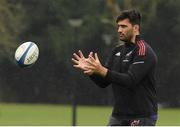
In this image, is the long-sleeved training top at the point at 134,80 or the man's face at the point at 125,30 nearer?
the long-sleeved training top at the point at 134,80

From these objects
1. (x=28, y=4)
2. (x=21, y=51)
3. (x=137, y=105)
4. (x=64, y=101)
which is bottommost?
(x=64, y=101)

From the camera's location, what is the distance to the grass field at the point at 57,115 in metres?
17.6

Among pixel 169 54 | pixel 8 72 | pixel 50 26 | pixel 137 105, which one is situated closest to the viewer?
pixel 137 105

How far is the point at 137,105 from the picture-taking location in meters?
5.30

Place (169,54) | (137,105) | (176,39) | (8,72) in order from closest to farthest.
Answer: (137,105) < (8,72) < (169,54) < (176,39)

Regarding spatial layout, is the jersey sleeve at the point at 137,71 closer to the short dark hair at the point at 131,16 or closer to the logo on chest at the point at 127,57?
the logo on chest at the point at 127,57

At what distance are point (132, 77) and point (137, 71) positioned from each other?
0.07m

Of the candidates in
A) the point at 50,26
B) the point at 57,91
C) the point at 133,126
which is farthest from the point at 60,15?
the point at 133,126

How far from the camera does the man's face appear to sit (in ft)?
17.5

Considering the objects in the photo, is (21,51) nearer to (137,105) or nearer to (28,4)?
(137,105)

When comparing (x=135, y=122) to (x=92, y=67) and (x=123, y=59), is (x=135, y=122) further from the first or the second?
(x=92, y=67)

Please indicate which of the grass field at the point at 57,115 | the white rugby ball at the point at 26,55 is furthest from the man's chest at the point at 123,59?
the grass field at the point at 57,115

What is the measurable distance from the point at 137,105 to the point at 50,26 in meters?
21.6

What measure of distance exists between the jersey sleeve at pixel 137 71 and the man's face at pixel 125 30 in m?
0.15
